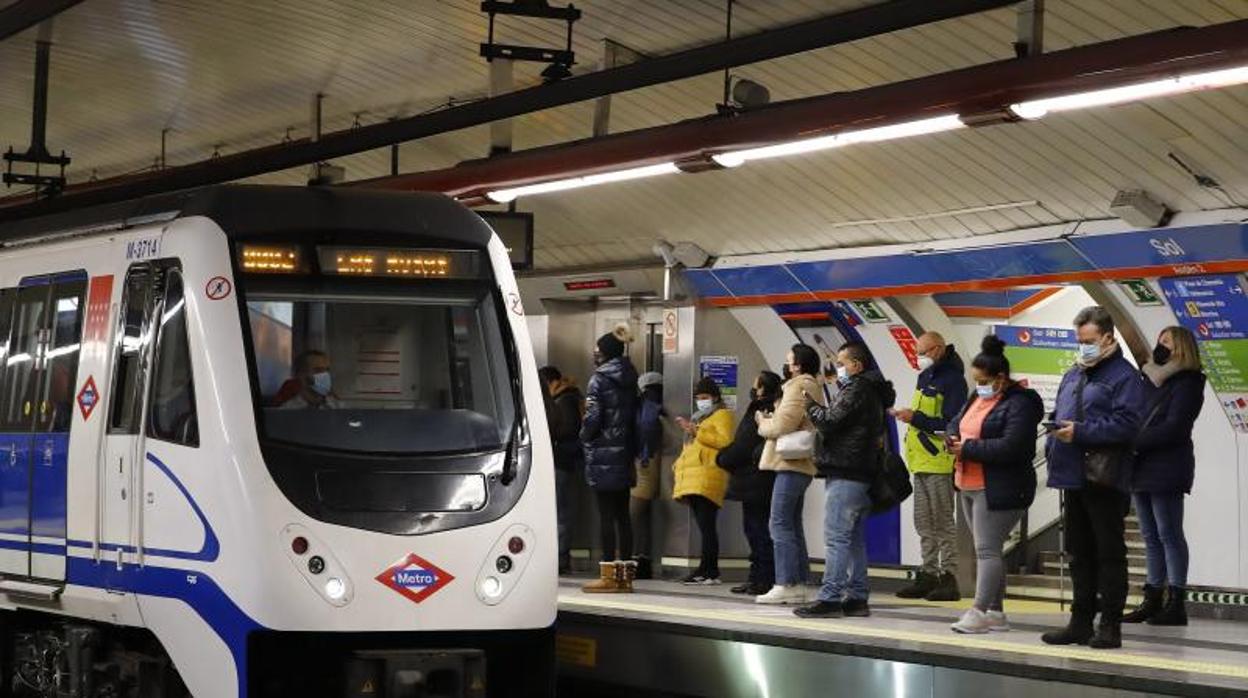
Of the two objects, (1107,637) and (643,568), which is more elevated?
(643,568)

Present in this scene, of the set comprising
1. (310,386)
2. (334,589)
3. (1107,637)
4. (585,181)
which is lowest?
(1107,637)

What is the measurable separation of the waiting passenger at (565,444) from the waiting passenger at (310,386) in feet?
24.0

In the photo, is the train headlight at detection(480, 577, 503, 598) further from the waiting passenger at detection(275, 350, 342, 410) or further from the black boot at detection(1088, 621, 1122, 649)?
the black boot at detection(1088, 621, 1122, 649)

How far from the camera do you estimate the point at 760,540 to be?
47.8ft

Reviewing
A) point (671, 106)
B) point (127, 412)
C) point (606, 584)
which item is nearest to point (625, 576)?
point (606, 584)

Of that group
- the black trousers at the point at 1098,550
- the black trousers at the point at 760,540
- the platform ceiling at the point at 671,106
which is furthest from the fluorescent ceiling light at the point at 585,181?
the black trousers at the point at 1098,550

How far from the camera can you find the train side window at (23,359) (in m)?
11.5

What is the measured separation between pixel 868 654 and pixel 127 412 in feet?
13.1

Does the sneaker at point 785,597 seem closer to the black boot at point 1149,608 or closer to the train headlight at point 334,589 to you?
the black boot at point 1149,608

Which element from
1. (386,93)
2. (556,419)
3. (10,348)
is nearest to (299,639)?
(10,348)

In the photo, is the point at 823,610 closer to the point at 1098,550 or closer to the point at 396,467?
the point at 1098,550

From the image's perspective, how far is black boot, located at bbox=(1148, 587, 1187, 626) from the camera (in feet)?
40.2

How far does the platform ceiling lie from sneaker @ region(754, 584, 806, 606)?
9.50ft

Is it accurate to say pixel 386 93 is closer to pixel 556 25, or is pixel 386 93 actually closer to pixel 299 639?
pixel 556 25
